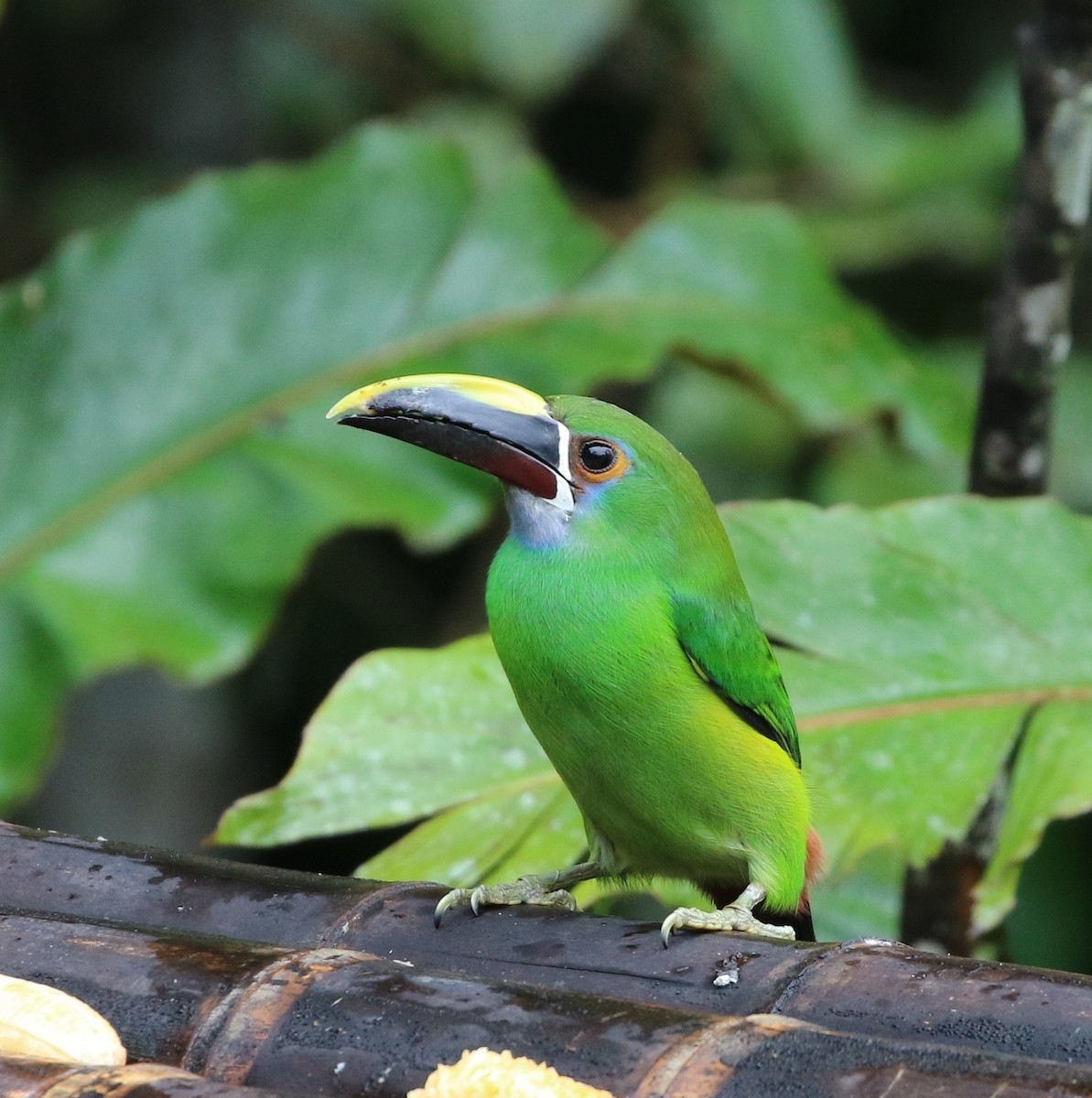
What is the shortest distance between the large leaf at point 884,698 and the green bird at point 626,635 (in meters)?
0.34

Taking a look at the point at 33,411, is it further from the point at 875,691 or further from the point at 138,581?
the point at 875,691

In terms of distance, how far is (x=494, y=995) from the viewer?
1.48m

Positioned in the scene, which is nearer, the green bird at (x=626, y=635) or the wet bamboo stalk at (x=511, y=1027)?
the wet bamboo stalk at (x=511, y=1027)

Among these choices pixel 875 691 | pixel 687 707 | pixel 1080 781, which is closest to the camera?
pixel 687 707

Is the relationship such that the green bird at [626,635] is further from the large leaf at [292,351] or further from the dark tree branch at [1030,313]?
the large leaf at [292,351]

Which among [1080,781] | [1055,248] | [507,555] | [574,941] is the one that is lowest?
[1080,781]

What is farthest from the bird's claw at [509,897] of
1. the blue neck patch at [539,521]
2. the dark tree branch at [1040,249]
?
the dark tree branch at [1040,249]

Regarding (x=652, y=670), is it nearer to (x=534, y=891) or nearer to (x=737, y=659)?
(x=737, y=659)

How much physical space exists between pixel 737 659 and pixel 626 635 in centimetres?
20

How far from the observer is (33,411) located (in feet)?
13.4

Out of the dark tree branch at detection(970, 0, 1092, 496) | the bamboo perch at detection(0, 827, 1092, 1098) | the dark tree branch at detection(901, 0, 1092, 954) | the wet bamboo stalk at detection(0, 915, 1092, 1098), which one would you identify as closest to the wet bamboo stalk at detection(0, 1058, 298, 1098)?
the wet bamboo stalk at detection(0, 915, 1092, 1098)

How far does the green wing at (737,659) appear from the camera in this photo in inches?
92.2

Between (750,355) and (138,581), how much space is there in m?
1.55

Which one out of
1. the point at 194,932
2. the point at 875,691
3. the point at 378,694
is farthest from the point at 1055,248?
the point at 194,932
